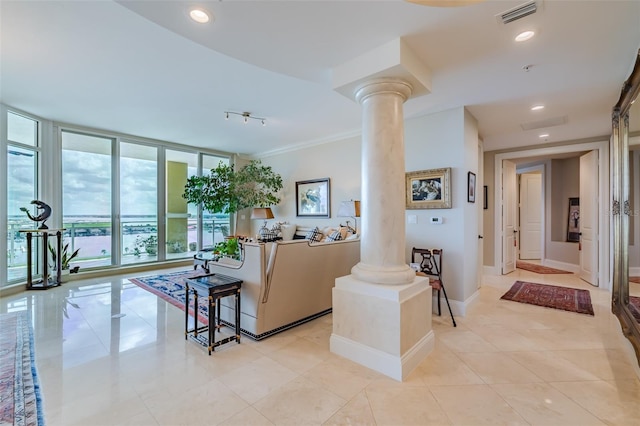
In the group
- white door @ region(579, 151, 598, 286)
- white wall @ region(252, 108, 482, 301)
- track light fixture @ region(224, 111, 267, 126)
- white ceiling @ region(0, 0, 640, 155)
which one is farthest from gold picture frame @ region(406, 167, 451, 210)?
white door @ region(579, 151, 598, 286)

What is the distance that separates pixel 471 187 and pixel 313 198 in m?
3.15

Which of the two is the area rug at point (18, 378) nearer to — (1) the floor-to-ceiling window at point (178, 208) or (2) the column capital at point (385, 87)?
(2) the column capital at point (385, 87)

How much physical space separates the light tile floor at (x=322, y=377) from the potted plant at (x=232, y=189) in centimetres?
336

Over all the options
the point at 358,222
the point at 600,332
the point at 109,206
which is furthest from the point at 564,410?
the point at 109,206

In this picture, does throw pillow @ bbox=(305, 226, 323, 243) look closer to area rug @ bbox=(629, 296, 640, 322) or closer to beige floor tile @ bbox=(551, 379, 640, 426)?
beige floor tile @ bbox=(551, 379, 640, 426)

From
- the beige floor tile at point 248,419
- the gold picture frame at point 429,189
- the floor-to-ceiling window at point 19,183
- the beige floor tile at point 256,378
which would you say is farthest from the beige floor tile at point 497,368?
the floor-to-ceiling window at point 19,183

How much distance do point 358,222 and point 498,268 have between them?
9.80 feet

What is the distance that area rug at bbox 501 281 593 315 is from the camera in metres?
3.78

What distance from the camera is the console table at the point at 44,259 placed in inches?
174

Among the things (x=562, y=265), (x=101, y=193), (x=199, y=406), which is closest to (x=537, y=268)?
(x=562, y=265)

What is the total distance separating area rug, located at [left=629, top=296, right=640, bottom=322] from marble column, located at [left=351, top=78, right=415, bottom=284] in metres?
2.13

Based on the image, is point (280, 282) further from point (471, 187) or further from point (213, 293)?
point (471, 187)

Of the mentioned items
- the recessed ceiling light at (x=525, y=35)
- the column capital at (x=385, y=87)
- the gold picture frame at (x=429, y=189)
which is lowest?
the gold picture frame at (x=429, y=189)

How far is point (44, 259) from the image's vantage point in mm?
4613
